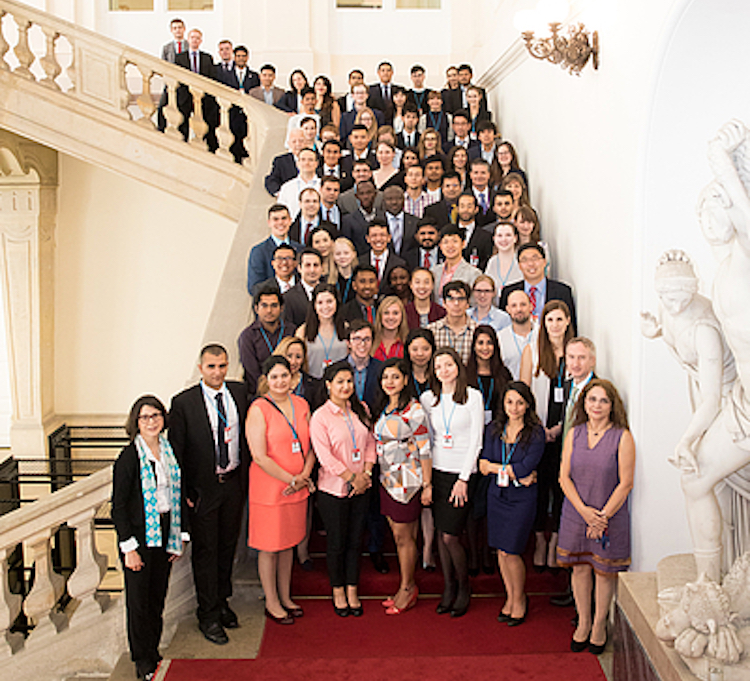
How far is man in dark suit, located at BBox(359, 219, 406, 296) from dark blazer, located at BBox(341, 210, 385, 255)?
0.42m

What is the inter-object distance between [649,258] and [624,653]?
6.65 ft

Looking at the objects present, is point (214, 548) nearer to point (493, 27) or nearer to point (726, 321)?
point (726, 321)

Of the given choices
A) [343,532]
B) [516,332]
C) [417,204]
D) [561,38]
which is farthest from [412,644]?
[561,38]

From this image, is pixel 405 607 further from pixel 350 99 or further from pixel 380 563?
pixel 350 99

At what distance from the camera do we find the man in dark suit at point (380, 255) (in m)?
6.04

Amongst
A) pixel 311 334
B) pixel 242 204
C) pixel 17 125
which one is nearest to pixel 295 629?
pixel 311 334

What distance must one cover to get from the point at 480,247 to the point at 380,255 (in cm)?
84

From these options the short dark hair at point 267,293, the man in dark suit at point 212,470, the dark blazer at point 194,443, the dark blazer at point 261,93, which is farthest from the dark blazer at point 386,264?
the dark blazer at point 261,93

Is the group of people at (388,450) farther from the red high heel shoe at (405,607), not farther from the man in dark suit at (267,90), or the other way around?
the man in dark suit at (267,90)

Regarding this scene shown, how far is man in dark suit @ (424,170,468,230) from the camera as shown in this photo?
6.65 meters

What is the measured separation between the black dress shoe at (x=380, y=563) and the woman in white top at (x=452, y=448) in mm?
523

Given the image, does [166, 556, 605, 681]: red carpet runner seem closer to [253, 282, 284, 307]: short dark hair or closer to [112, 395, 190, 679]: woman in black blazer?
[112, 395, 190, 679]: woman in black blazer

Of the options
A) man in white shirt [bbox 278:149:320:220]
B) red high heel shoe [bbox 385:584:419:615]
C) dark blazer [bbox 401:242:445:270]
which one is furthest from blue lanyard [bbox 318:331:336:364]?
man in white shirt [bbox 278:149:320:220]

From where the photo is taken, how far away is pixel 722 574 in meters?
3.32
